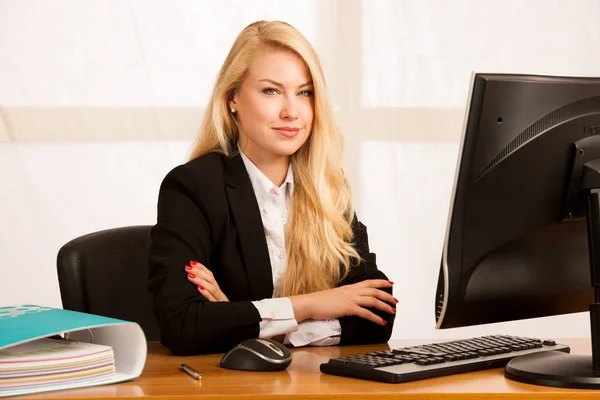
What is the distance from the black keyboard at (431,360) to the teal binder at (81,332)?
336 mm

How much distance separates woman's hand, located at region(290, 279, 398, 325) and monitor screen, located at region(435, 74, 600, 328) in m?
0.58

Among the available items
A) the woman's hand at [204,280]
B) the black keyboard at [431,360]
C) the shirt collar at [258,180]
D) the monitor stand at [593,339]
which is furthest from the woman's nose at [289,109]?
the monitor stand at [593,339]

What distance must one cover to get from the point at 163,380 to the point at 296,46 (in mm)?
1096

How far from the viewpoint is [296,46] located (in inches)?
88.6

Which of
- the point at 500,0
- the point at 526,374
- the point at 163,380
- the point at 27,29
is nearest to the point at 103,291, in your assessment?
the point at 163,380

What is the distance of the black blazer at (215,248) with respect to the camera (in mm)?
1928

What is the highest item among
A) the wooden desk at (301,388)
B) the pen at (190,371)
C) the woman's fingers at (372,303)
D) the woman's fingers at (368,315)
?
the woman's fingers at (372,303)

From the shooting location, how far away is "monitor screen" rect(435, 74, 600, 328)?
1377mm

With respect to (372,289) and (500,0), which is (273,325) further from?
(500,0)

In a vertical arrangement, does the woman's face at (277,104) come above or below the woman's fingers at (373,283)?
above

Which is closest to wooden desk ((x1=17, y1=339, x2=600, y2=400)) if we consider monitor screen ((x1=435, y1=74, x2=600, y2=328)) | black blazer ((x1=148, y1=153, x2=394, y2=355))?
monitor screen ((x1=435, y1=74, x2=600, y2=328))

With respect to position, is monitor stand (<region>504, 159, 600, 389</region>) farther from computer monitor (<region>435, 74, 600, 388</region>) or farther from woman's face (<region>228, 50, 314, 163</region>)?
woman's face (<region>228, 50, 314, 163</region>)

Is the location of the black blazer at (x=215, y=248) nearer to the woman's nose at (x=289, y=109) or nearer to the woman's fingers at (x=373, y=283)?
the woman's fingers at (x=373, y=283)

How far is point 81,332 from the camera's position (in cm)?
164
